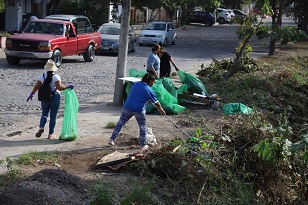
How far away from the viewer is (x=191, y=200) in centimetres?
798

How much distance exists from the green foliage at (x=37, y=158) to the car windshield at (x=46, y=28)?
13.7 metres

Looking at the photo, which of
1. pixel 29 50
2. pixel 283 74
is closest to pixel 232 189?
pixel 283 74

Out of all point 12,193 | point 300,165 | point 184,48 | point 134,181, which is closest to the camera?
point 12,193

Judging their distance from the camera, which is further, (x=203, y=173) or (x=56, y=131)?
(x=56, y=131)

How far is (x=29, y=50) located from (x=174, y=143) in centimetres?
1290

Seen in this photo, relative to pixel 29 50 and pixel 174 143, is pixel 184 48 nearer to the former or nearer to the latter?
pixel 29 50

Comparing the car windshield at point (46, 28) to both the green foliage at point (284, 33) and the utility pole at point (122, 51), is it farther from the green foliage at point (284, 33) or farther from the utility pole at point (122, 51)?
the utility pole at point (122, 51)

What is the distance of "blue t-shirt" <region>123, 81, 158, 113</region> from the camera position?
9828 mm

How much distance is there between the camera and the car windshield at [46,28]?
74.4 feet

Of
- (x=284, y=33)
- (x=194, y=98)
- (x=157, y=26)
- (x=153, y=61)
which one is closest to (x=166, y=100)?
(x=194, y=98)

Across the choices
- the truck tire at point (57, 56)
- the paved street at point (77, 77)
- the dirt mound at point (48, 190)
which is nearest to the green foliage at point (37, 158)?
the dirt mound at point (48, 190)

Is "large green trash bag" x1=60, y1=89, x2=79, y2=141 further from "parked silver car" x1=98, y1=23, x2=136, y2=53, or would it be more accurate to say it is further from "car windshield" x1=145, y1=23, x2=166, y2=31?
"car windshield" x1=145, y1=23, x2=166, y2=31

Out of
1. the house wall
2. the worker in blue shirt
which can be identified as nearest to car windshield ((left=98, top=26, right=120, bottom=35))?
the house wall

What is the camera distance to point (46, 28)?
2288 cm
